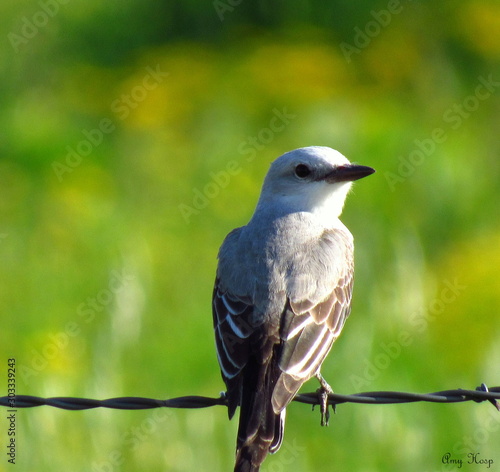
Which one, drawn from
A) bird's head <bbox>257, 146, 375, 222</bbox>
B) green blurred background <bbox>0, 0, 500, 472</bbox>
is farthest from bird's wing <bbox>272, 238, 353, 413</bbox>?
green blurred background <bbox>0, 0, 500, 472</bbox>

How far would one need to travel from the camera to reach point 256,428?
5648 millimetres

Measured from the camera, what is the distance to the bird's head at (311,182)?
7.27 m

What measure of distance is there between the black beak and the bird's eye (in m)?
0.14

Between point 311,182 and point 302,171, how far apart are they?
4.4 inches

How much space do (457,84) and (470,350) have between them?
20.3ft

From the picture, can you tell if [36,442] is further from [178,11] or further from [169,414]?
[178,11]

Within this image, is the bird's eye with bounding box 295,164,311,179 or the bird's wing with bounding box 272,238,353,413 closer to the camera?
the bird's wing with bounding box 272,238,353,413

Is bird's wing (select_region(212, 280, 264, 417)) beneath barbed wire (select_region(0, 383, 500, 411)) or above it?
above

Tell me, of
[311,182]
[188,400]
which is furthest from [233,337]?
[311,182]

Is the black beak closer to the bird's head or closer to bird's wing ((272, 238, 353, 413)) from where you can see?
the bird's head

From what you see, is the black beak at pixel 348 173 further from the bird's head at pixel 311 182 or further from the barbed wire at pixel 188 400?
the barbed wire at pixel 188 400

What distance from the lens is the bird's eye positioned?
7344 millimetres

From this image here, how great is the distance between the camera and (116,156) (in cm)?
1331

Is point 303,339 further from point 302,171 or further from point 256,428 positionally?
point 302,171
